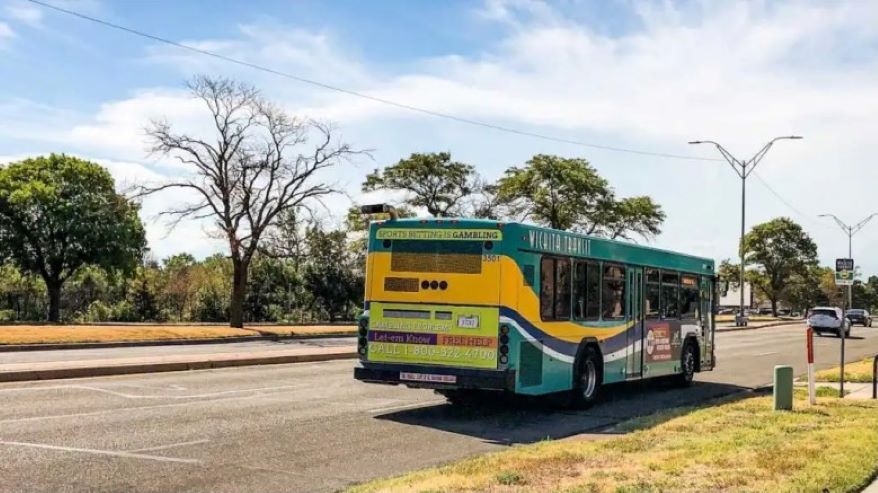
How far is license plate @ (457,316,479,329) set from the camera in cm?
1223

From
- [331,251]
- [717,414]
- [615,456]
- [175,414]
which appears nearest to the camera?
[615,456]

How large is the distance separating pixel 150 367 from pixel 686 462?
40.1 feet

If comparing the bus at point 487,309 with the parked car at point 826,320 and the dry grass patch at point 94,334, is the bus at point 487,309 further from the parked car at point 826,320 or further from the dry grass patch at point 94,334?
the parked car at point 826,320

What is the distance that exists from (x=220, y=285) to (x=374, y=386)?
44272 mm

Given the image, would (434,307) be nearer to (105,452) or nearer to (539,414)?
(539,414)

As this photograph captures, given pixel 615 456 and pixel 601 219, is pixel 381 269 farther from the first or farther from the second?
pixel 601 219

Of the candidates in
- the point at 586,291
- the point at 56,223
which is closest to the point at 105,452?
the point at 586,291

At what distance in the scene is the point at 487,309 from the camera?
12180mm

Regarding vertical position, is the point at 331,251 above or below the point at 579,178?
below

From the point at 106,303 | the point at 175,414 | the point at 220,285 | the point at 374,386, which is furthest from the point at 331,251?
the point at 175,414

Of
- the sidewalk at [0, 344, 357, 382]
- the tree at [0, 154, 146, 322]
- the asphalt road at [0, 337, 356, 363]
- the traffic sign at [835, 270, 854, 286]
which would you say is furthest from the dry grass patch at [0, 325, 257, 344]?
the traffic sign at [835, 270, 854, 286]

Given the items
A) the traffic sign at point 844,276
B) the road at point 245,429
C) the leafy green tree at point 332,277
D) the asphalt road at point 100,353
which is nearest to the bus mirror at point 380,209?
the road at point 245,429

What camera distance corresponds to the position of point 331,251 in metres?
61.6

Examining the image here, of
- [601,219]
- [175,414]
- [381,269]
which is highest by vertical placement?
[601,219]
